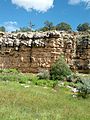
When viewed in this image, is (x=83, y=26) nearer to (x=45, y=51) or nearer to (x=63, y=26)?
(x=63, y=26)

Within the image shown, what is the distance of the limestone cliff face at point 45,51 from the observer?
44938mm

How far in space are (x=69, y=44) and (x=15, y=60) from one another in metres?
8.41

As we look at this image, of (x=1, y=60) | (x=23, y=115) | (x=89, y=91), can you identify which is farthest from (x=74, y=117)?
(x=1, y=60)

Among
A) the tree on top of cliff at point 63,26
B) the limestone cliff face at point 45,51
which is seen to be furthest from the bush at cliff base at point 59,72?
the tree on top of cliff at point 63,26

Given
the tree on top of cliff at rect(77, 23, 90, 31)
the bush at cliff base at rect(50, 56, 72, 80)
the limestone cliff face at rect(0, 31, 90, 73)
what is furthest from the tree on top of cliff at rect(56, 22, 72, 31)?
the bush at cliff base at rect(50, 56, 72, 80)

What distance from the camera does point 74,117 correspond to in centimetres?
1256

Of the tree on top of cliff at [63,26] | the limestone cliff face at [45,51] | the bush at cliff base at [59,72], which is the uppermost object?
the tree on top of cliff at [63,26]

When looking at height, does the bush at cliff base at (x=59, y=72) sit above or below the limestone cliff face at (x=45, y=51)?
below

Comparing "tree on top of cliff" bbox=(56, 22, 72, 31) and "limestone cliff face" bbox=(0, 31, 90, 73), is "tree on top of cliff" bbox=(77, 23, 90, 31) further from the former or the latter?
"limestone cliff face" bbox=(0, 31, 90, 73)

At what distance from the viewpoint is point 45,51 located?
148 feet

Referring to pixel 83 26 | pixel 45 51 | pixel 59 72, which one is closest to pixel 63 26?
pixel 83 26

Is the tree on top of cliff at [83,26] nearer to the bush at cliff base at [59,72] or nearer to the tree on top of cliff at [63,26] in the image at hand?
the tree on top of cliff at [63,26]

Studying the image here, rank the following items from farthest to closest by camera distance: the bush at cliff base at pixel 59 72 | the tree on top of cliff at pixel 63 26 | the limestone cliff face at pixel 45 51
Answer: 1. the tree on top of cliff at pixel 63 26
2. the limestone cliff face at pixel 45 51
3. the bush at cliff base at pixel 59 72

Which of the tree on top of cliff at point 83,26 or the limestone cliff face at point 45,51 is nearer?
the limestone cliff face at point 45,51
